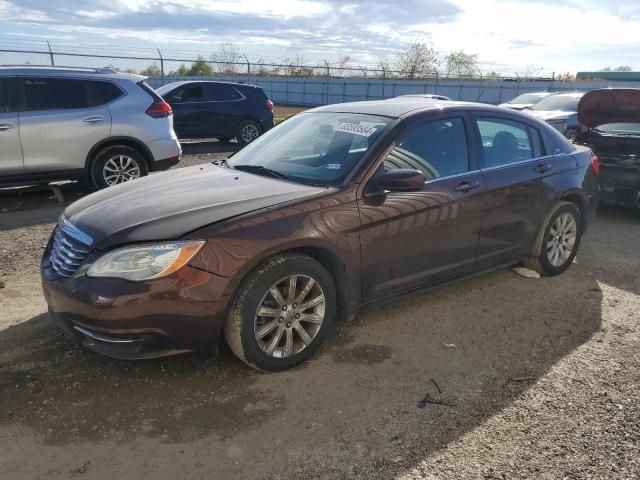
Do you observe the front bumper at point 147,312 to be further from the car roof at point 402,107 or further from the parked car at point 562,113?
the parked car at point 562,113

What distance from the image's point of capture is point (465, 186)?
4.15m

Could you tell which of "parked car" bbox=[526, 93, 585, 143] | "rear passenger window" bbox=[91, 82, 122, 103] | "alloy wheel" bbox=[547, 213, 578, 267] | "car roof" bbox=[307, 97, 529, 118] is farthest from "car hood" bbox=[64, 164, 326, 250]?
"parked car" bbox=[526, 93, 585, 143]

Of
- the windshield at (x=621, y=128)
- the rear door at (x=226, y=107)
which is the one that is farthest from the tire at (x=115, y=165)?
the windshield at (x=621, y=128)

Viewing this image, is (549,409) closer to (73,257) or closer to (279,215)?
(279,215)

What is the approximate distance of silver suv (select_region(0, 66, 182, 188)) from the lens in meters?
6.99

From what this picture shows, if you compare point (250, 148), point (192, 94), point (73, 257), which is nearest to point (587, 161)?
point (250, 148)

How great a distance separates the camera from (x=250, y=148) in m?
4.62

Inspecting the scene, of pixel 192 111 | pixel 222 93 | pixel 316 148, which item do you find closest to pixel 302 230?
pixel 316 148

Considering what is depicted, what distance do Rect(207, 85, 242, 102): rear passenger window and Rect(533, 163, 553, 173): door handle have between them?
10.5m

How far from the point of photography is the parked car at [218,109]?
13539mm

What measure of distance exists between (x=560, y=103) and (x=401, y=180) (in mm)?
12202

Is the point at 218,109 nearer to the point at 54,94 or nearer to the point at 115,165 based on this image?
the point at 115,165

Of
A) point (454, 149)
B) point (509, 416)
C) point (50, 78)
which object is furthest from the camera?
point (50, 78)

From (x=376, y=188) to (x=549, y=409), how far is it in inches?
66.1
